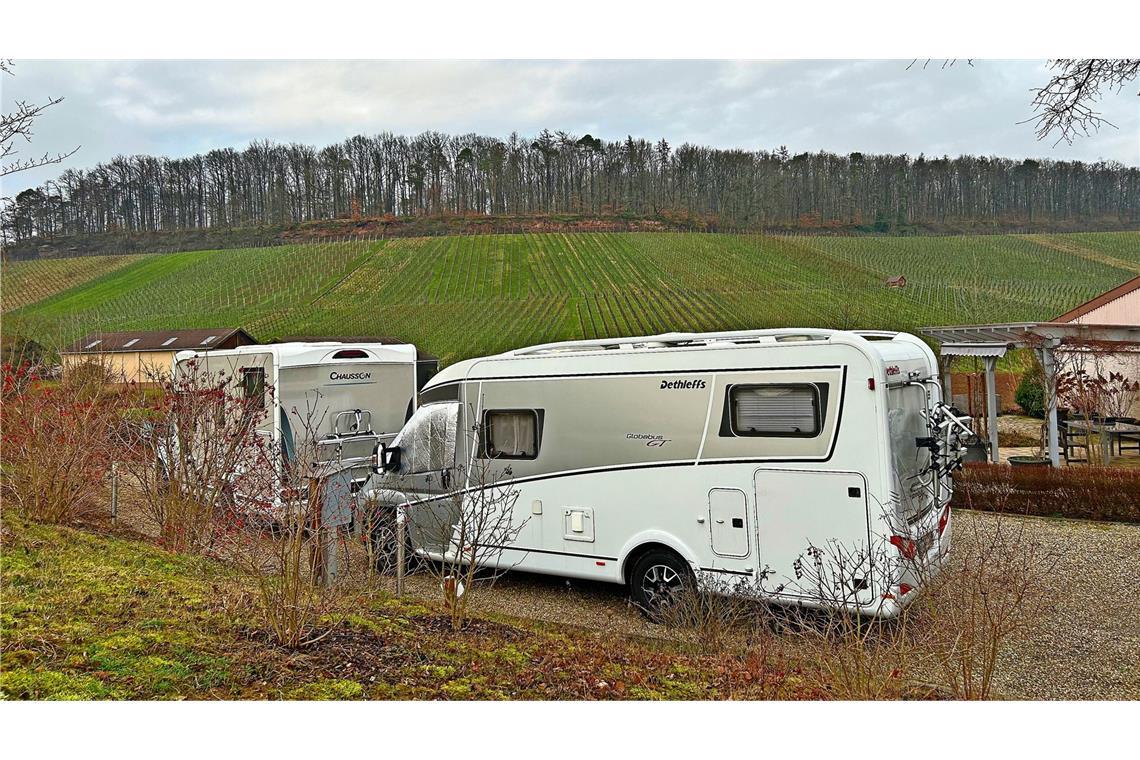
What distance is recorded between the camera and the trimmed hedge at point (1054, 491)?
25.6ft

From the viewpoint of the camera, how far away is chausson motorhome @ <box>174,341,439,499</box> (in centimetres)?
704

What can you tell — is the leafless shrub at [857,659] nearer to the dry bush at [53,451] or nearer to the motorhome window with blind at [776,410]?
the motorhome window with blind at [776,410]

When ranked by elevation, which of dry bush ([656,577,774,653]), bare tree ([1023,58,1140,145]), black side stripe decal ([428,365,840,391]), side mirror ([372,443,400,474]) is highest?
bare tree ([1023,58,1140,145])

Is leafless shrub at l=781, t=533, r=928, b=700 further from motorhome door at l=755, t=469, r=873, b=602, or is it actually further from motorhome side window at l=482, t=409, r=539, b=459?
motorhome side window at l=482, t=409, r=539, b=459

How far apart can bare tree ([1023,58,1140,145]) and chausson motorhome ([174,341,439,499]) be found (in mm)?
6345

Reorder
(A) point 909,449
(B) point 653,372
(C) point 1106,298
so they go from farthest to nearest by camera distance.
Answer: (C) point 1106,298 → (B) point 653,372 → (A) point 909,449

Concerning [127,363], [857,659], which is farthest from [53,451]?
[857,659]

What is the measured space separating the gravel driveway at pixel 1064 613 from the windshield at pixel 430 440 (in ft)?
3.05

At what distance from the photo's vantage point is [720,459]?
181 inches

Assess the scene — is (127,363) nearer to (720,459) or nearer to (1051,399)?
(720,459)

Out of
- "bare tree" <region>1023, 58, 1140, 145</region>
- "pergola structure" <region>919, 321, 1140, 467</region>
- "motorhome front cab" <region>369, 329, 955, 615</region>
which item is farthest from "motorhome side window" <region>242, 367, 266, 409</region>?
"pergola structure" <region>919, 321, 1140, 467</region>

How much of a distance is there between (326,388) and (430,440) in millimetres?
2289

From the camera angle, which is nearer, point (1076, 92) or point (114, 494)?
point (1076, 92)

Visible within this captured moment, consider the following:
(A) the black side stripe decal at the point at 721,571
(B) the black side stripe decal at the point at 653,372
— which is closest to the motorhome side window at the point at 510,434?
(B) the black side stripe decal at the point at 653,372
